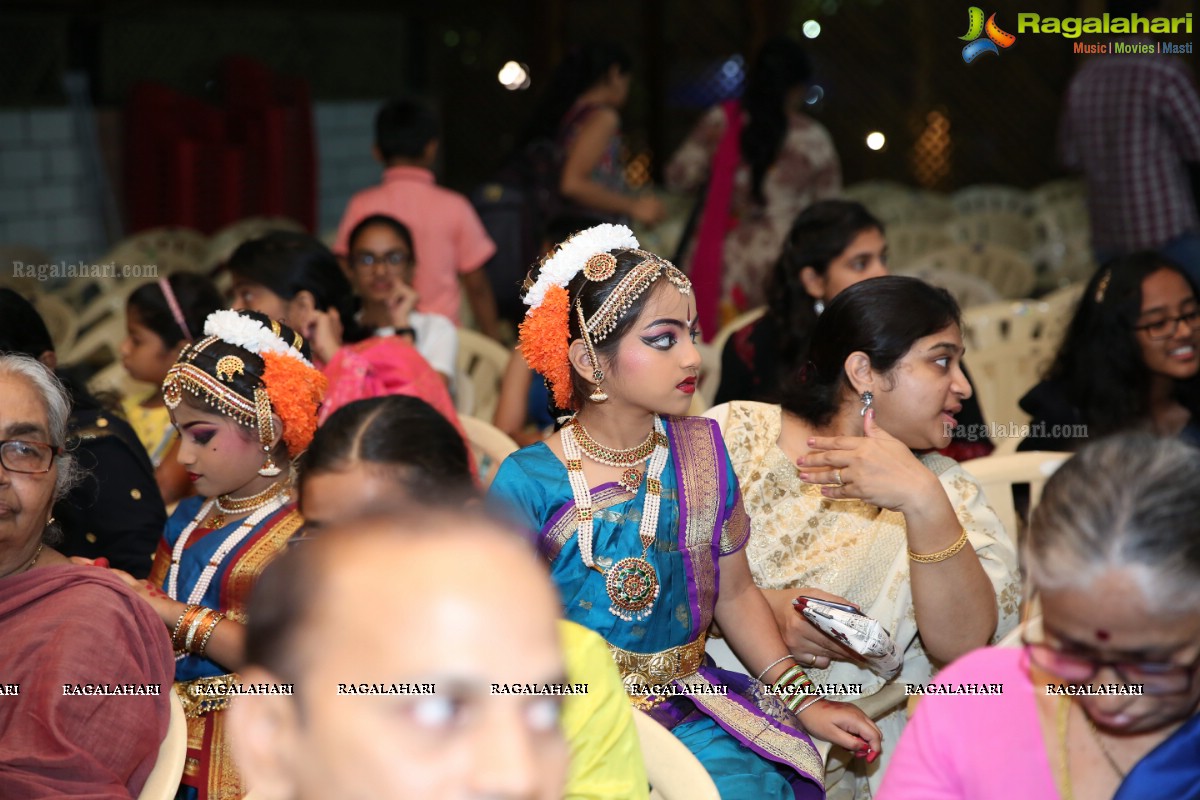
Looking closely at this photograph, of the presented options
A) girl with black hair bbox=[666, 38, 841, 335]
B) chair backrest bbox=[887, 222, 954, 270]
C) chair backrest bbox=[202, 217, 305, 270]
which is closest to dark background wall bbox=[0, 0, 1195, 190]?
chair backrest bbox=[202, 217, 305, 270]

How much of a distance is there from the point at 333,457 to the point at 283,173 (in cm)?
653

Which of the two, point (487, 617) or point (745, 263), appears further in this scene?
point (745, 263)

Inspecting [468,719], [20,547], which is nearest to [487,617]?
[468,719]

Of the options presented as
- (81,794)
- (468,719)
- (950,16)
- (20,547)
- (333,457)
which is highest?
(950,16)

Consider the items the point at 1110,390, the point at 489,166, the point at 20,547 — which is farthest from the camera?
the point at 489,166

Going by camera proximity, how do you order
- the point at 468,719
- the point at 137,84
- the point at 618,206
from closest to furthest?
the point at 468,719 < the point at 618,206 < the point at 137,84

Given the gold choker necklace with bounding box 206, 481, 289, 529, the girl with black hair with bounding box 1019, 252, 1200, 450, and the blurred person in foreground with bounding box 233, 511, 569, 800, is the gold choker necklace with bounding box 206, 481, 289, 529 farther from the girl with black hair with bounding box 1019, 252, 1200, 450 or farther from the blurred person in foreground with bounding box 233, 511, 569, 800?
the girl with black hair with bounding box 1019, 252, 1200, 450

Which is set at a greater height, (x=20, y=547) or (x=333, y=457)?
(x=333, y=457)

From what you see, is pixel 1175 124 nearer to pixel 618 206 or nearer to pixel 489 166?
pixel 618 206

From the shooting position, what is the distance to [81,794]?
162 cm

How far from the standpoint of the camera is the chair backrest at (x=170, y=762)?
166 centimetres

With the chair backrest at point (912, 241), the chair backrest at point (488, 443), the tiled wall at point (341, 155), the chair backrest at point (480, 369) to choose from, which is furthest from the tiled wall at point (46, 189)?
the chair backrest at point (488, 443)

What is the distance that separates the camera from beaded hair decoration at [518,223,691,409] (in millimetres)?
2141

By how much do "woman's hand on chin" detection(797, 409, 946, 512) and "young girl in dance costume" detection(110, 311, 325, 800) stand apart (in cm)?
96
